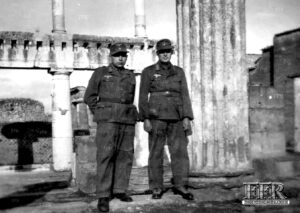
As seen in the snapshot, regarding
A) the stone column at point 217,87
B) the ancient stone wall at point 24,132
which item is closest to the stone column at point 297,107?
the stone column at point 217,87

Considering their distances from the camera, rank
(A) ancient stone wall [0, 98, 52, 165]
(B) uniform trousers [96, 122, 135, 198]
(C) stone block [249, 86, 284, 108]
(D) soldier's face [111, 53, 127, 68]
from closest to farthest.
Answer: (B) uniform trousers [96, 122, 135, 198], (D) soldier's face [111, 53, 127, 68], (C) stone block [249, 86, 284, 108], (A) ancient stone wall [0, 98, 52, 165]

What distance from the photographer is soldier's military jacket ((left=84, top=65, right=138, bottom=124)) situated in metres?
4.29

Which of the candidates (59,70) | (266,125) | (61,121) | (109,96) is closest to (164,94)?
Result: (109,96)

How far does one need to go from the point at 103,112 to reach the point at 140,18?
44.2ft

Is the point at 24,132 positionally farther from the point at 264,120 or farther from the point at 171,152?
the point at 171,152

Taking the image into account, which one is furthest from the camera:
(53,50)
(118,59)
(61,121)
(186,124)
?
(61,121)

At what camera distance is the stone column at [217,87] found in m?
4.65

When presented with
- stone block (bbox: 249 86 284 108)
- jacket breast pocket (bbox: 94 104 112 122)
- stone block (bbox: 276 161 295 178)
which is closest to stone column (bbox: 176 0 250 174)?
jacket breast pocket (bbox: 94 104 112 122)

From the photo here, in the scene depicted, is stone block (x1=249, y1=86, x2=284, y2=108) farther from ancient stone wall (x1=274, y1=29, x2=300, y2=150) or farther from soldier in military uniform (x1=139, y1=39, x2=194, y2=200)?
soldier in military uniform (x1=139, y1=39, x2=194, y2=200)

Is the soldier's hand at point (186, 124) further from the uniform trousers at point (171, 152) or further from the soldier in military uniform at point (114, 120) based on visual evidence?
the soldier in military uniform at point (114, 120)

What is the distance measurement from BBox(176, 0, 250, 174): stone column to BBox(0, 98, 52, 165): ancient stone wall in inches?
744

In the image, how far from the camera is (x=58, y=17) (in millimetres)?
15328

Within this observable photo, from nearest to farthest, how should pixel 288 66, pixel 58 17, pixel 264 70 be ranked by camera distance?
pixel 58 17 < pixel 288 66 < pixel 264 70

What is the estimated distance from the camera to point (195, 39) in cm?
479
